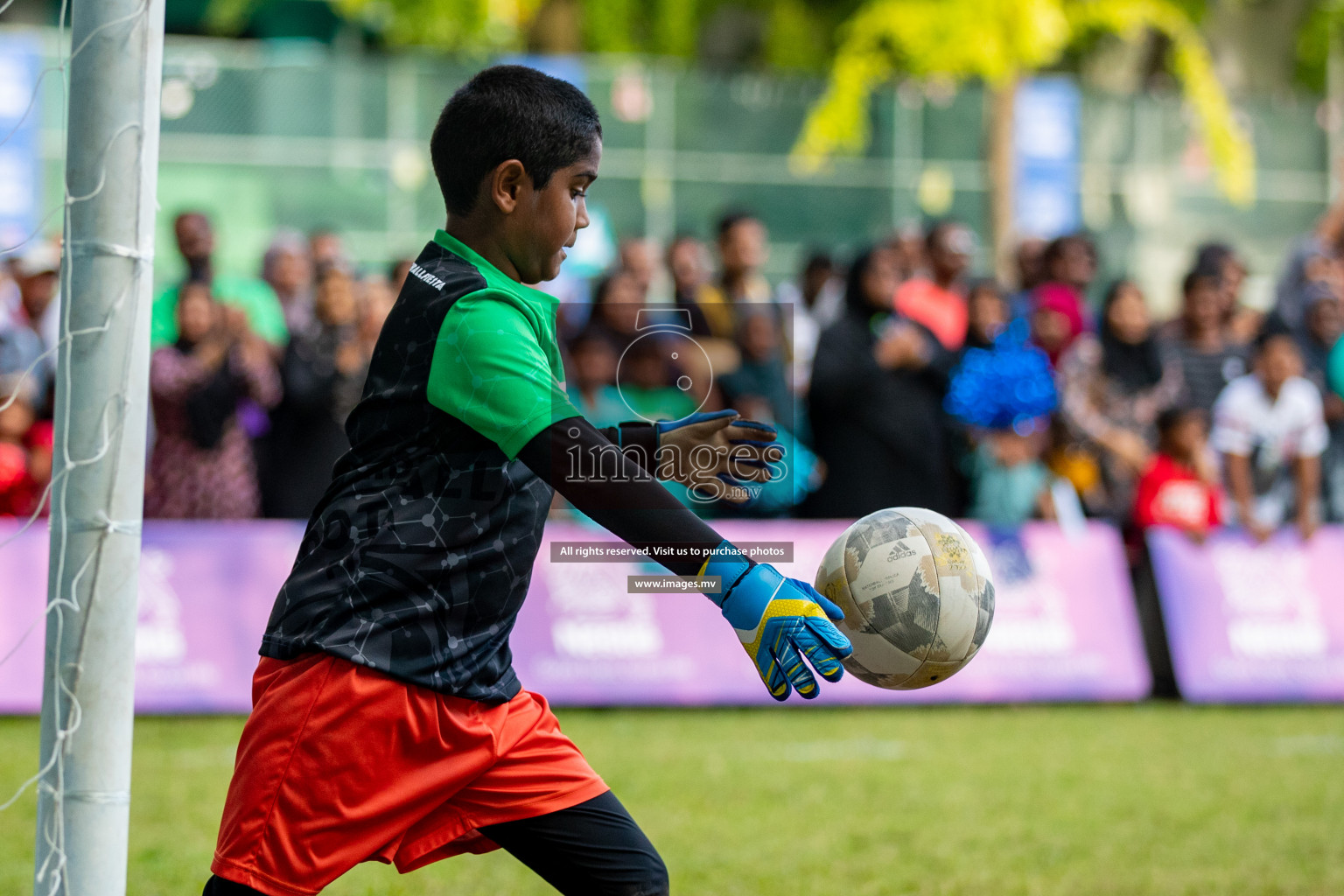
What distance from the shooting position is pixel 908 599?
296 centimetres

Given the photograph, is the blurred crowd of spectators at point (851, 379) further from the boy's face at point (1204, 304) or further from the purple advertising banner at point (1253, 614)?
the purple advertising banner at point (1253, 614)

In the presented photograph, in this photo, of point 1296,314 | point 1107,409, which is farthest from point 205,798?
point 1296,314

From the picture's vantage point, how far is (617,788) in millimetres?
6379

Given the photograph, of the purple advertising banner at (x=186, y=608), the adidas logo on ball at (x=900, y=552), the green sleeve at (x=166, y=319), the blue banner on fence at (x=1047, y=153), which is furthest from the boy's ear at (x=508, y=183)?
the blue banner on fence at (x=1047, y=153)

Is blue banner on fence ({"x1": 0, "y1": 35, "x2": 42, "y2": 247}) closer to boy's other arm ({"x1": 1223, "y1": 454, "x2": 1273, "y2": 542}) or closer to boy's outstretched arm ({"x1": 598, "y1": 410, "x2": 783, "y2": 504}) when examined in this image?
boy's other arm ({"x1": 1223, "y1": 454, "x2": 1273, "y2": 542})

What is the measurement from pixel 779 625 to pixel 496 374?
622mm

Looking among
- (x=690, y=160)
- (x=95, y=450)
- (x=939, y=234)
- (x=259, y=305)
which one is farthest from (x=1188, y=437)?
(x=690, y=160)

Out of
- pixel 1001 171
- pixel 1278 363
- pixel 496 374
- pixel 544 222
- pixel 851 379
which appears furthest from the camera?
pixel 1001 171

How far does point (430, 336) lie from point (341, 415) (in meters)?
6.33

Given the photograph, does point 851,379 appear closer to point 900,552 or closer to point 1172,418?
point 1172,418

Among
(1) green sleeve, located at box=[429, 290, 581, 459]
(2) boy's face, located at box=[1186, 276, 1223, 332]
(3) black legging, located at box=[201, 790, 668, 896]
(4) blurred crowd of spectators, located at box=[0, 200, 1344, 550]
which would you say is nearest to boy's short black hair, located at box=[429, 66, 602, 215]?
(1) green sleeve, located at box=[429, 290, 581, 459]

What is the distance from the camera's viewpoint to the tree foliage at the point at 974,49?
53.5 feet

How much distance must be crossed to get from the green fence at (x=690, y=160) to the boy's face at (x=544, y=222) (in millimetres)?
14649

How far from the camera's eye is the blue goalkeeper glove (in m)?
2.41
